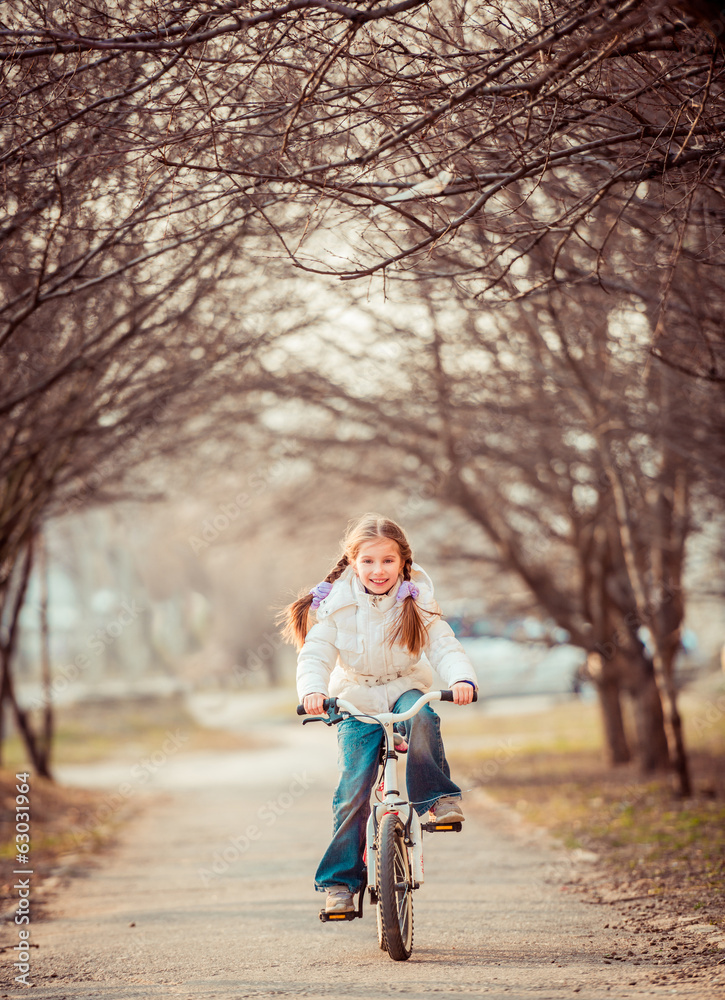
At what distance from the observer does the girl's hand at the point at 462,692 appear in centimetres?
453

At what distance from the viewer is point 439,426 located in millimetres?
12070

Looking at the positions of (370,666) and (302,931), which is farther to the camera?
(302,931)

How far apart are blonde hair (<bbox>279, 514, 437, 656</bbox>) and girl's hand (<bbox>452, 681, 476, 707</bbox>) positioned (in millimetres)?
340

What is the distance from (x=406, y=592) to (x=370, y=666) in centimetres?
40

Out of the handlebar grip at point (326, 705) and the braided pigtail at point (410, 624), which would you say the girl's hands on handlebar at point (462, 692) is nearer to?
the braided pigtail at point (410, 624)

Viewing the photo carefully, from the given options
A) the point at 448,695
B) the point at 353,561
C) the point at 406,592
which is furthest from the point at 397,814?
the point at 353,561

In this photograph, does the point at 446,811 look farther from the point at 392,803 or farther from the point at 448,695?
the point at 448,695

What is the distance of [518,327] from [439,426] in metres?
2.08

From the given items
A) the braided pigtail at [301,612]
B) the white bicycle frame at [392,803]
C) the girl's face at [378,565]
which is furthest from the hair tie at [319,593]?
the white bicycle frame at [392,803]

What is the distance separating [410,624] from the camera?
4805 millimetres

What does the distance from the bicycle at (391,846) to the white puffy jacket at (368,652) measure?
Result: 0.59ft

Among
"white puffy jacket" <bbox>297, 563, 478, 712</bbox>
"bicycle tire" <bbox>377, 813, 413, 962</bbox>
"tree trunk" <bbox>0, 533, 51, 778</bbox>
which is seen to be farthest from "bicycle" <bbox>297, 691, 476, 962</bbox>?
"tree trunk" <bbox>0, 533, 51, 778</bbox>

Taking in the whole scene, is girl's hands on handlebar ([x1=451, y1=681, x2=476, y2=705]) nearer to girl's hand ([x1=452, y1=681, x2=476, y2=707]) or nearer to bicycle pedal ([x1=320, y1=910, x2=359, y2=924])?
girl's hand ([x1=452, y1=681, x2=476, y2=707])

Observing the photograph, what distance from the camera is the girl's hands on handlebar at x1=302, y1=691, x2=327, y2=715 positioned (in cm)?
448
